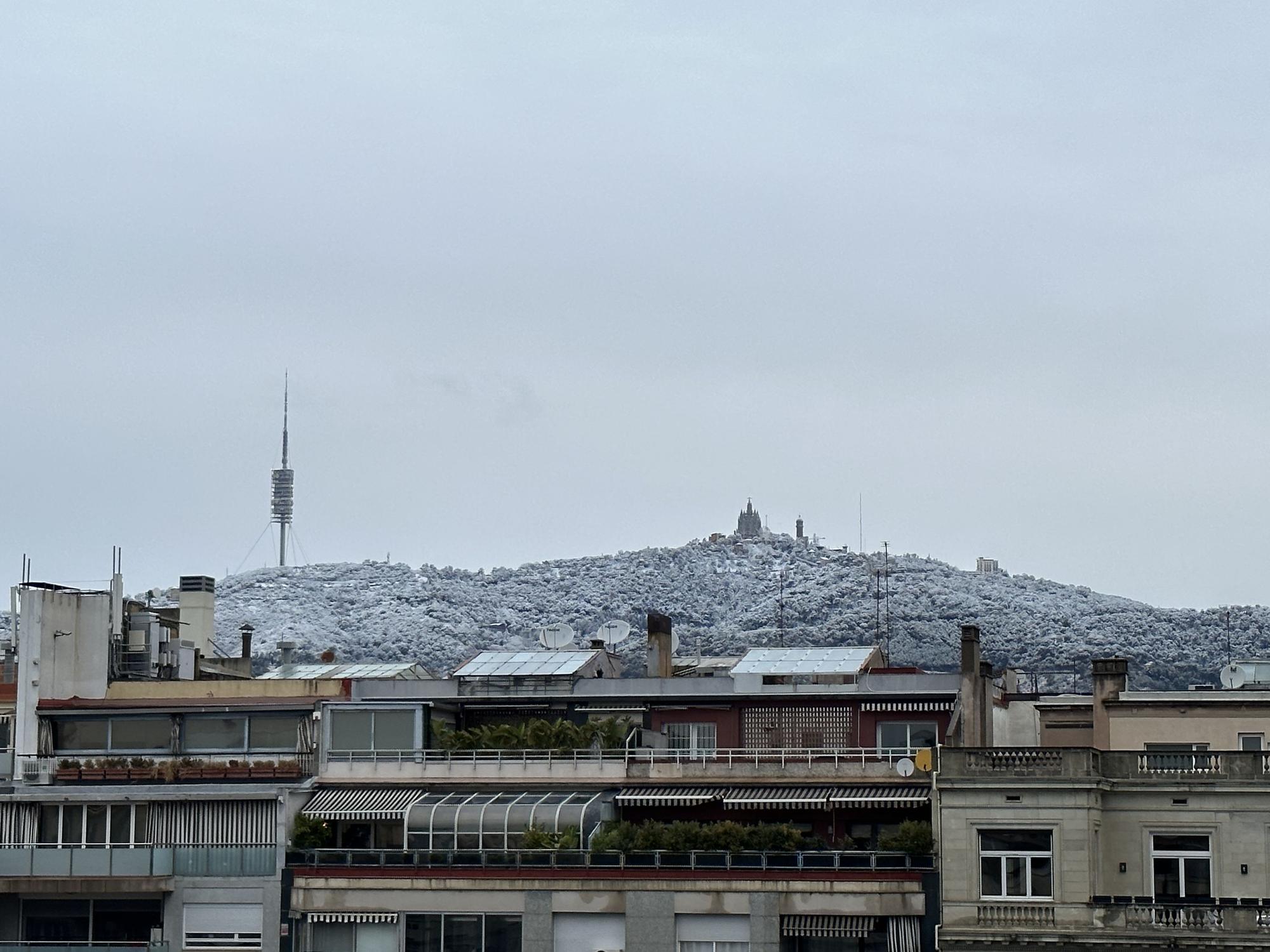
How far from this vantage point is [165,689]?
2758 inches

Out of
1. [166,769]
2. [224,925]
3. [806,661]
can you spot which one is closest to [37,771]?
[166,769]

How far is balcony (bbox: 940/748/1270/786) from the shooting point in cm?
5544

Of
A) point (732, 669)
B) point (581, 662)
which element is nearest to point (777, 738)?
point (732, 669)

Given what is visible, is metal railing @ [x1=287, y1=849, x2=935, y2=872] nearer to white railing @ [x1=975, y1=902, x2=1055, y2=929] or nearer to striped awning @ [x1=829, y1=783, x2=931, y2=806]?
→ striped awning @ [x1=829, y1=783, x2=931, y2=806]

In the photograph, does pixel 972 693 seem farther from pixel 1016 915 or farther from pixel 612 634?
pixel 612 634

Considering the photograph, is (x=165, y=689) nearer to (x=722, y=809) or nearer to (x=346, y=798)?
(x=346, y=798)

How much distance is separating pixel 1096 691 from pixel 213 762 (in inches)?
1058

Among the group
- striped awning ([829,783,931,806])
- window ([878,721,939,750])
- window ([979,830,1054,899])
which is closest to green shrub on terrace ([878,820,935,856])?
striped awning ([829,783,931,806])

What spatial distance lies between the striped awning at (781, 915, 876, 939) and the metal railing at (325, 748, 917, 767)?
519 cm

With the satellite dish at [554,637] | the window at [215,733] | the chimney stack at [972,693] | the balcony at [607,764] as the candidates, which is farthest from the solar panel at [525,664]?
the chimney stack at [972,693]

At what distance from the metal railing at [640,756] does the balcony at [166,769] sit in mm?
1482

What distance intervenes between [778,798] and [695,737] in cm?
545

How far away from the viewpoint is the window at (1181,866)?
5550 centimetres

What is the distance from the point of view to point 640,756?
64.6 metres
